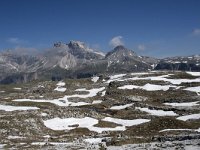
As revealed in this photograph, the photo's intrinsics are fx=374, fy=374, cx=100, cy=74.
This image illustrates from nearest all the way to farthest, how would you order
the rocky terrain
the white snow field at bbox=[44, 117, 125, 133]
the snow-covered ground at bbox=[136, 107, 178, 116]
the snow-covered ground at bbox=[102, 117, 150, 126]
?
the rocky terrain, the white snow field at bbox=[44, 117, 125, 133], the snow-covered ground at bbox=[102, 117, 150, 126], the snow-covered ground at bbox=[136, 107, 178, 116]

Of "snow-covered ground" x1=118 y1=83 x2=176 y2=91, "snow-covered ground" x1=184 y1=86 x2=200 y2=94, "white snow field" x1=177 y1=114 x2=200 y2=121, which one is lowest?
"white snow field" x1=177 y1=114 x2=200 y2=121

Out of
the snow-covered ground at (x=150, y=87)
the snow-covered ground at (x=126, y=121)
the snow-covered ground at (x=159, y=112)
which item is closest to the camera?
the snow-covered ground at (x=126, y=121)

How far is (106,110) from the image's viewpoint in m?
104

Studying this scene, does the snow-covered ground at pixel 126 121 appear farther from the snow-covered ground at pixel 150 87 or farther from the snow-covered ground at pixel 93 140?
the snow-covered ground at pixel 150 87

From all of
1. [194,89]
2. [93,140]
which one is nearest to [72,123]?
[93,140]

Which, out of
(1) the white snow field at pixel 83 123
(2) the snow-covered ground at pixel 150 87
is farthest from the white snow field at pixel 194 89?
(1) the white snow field at pixel 83 123

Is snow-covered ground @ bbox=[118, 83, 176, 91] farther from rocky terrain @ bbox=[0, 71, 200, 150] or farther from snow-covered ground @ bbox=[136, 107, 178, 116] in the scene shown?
snow-covered ground @ bbox=[136, 107, 178, 116]

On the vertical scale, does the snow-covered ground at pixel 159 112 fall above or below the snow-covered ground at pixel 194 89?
below

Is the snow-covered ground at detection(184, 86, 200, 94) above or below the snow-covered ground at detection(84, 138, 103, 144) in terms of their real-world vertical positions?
above

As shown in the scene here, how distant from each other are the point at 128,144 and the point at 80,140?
10.8 m

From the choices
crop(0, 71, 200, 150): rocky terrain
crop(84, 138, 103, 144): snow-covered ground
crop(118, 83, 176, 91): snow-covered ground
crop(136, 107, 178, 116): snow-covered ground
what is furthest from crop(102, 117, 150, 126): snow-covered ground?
crop(118, 83, 176, 91): snow-covered ground

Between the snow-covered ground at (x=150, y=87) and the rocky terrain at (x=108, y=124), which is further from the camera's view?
the snow-covered ground at (x=150, y=87)

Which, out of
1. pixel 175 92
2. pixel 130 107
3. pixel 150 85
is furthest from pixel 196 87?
pixel 130 107

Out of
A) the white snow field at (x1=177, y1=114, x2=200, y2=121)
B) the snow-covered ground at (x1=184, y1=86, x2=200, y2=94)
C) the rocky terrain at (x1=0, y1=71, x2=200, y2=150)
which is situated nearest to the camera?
the rocky terrain at (x1=0, y1=71, x2=200, y2=150)
